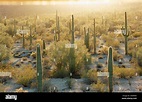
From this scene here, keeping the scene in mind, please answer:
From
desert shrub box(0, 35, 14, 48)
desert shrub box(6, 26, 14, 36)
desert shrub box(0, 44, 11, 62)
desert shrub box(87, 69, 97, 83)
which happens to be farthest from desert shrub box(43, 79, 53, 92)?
desert shrub box(6, 26, 14, 36)

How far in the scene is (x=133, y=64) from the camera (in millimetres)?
5188

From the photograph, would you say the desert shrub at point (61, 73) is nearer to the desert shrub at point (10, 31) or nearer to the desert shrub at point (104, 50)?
the desert shrub at point (104, 50)

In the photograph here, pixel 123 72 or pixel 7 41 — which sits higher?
pixel 7 41

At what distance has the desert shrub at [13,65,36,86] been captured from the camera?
15.5ft

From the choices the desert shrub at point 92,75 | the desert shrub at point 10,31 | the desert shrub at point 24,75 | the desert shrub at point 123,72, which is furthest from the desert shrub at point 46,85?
the desert shrub at point 10,31

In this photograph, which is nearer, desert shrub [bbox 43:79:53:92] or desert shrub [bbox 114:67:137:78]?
desert shrub [bbox 43:79:53:92]

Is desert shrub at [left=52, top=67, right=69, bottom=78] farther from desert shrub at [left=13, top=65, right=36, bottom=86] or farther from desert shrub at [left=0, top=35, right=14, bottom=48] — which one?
desert shrub at [left=0, top=35, right=14, bottom=48]

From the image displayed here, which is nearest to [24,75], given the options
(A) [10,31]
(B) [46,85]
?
(B) [46,85]

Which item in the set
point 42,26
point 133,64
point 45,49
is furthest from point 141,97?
point 42,26

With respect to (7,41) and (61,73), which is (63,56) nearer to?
(61,73)

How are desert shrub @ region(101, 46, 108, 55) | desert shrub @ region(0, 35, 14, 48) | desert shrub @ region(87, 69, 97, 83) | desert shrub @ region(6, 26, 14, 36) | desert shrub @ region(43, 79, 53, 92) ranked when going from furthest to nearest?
desert shrub @ region(6, 26, 14, 36)
desert shrub @ region(101, 46, 108, 55)
desert shrub @ region(0, 35, 14, 48)
desert shrub @ region(87, 69, 97, 83)
desert shrub @ region(43, 79, 53, 92)

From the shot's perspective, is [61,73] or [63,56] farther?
[63,56]

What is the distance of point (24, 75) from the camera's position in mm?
4770

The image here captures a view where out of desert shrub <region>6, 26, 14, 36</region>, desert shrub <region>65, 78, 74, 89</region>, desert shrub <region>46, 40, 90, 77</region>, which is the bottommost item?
desert shrub <region>65, 78, 74, 89</region>
